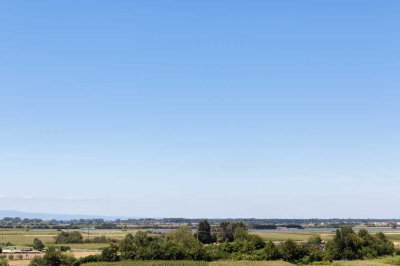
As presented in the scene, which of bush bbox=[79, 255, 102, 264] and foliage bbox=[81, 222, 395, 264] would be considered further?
foliage bbox=[81, 222, 395, 264]

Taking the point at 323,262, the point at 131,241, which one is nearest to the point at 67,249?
the point at 131,241

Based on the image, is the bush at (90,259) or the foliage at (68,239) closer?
the bush at (90,259)

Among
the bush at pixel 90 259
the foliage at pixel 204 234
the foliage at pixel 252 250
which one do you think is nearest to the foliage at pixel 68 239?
the foliage at pixel 204 234

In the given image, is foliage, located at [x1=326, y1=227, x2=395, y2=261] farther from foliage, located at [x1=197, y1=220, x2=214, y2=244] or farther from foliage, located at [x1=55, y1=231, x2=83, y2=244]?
foliage, located at [x1=55, y1=231, x2=83, y2=244]

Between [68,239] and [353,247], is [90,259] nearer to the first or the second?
[353,247]

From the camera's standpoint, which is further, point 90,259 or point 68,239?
point 68,239

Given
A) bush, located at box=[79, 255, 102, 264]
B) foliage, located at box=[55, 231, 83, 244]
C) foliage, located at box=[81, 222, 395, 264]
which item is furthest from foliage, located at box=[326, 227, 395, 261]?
foliage, located at box=[55, 231, 83, 244]

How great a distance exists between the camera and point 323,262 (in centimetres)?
6975

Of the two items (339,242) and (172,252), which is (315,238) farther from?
(172,252)

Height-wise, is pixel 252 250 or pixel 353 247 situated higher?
pixel 252 250

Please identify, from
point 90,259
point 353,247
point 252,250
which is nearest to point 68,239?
point 90,259

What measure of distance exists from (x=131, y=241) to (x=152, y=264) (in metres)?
15.3

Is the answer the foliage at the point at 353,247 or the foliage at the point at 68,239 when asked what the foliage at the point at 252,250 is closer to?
the foliage at the point at 353,247

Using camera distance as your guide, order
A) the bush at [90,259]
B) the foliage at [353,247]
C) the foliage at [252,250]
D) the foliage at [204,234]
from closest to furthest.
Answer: the bush at [90,259] → the foliage at [252,250] → the foliage at [353,247] → the foliage at [204,234]
